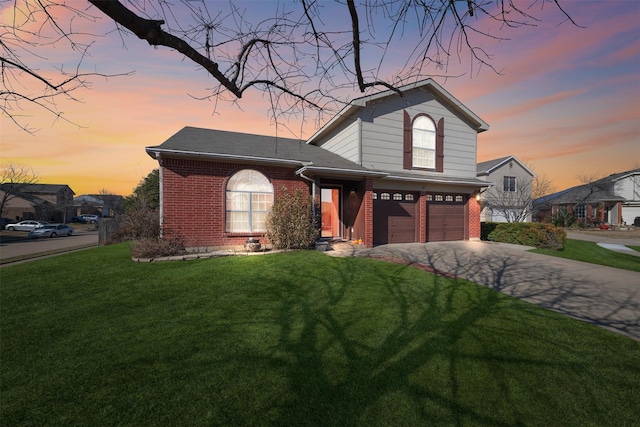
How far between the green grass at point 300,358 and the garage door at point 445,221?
8.77m

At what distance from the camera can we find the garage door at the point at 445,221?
1438 centimetres

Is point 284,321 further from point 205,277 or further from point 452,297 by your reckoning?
point 452,297

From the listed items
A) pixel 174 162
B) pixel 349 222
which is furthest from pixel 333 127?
pixel 174 162

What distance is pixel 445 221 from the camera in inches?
582

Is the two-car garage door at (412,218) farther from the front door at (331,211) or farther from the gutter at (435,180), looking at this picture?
the front door at (331,211)

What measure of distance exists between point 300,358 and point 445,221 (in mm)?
13414

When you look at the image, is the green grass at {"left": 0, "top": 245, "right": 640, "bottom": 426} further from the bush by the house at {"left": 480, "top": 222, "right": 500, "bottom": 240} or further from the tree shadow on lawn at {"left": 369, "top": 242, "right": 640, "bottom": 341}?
the bush by the house at {"left": 480, "top": 222, "right": 500, "bottom": 240}

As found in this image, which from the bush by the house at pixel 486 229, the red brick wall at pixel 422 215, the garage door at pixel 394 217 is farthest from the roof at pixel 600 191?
the garage door at pixel 394 217

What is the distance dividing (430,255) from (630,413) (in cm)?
795

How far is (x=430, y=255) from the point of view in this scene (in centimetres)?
1054

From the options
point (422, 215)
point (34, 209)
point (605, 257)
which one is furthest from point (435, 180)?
point (34, 209)

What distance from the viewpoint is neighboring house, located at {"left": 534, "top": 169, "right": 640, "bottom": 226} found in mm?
33281

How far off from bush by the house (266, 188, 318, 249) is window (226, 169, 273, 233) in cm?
79

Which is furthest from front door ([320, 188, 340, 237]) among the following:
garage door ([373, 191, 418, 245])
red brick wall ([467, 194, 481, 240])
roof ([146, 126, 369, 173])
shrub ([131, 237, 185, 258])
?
red brick wall ([467, 194, 481, 240])
